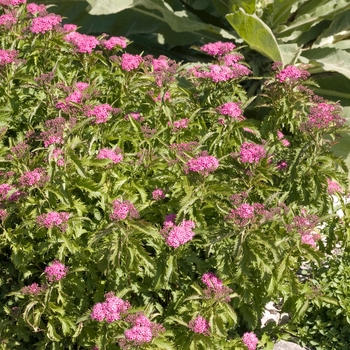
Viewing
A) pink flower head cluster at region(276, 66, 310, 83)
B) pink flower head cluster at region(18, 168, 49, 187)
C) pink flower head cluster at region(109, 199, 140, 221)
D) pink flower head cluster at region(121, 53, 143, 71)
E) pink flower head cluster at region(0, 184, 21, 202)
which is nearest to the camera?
pink flower head cluster at region(109, 199, 140, 221)

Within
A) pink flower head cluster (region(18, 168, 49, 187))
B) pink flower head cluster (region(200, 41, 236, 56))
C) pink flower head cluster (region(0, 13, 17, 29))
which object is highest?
pink flower head cluster (region(200, 41, 236, 56))

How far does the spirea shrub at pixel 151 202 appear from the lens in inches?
105

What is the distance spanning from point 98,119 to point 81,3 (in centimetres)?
344

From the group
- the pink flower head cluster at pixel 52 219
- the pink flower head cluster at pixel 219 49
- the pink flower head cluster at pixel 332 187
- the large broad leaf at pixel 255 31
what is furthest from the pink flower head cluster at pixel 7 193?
the large broad leaf at pixel 255 31

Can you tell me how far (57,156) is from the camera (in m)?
2.76

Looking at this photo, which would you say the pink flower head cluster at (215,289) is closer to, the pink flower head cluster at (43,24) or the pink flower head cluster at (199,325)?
the pink flower head cluster at (199,325)

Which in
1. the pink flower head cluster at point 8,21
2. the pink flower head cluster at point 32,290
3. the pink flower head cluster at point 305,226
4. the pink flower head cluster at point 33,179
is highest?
the pink flower head cluster at point 8,21

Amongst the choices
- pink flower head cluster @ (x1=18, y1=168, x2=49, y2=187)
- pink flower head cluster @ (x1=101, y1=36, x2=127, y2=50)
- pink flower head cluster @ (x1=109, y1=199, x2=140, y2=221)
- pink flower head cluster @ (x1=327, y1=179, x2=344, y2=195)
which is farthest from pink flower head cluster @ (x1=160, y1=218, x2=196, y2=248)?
pink flower head cluster @ (x1=101, y1=36, x2=127, y2=50)

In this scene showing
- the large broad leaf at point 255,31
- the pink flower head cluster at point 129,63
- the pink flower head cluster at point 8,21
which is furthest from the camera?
the large broad leaf at point 255,31

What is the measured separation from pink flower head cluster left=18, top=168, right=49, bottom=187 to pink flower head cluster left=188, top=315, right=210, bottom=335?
882 mm

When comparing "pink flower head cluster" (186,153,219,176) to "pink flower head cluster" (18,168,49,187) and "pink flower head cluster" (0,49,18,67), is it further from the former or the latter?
"pink flower head cluster" (0,49,18,67)

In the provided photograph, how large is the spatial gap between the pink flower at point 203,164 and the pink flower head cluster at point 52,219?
0.60 metres

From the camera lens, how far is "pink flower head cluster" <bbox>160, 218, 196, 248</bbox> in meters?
2.61

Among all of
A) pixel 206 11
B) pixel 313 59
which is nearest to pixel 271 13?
pixel 313 59
